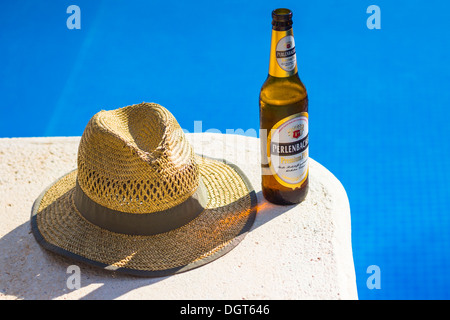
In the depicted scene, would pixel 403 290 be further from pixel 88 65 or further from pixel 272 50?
pixel 88 65

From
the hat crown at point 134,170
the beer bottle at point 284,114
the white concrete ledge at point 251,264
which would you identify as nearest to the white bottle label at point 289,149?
the beer bottle at point 284,114

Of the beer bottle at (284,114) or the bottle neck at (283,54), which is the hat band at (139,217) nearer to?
the beer bottle at (284,114)

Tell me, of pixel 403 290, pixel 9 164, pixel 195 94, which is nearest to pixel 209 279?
pixel 9 164

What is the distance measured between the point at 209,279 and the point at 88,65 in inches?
121

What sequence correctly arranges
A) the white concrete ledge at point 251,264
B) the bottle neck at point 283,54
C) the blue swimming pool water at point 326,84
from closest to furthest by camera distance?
the white concrete ledge at point 251,264
the bottle neck at point 283,54
the blue swimming pool water at point 326,84

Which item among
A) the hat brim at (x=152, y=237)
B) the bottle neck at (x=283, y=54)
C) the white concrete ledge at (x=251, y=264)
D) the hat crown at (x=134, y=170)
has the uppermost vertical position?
the bottle neck at (x=283, y=54)

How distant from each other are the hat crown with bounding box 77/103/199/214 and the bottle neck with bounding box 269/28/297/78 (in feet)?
1.38

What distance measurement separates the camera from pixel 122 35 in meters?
4.56

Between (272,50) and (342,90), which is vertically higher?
(272,50)

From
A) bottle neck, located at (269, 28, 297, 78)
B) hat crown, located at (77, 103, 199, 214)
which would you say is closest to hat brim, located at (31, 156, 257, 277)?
hat crown, located at (77, 103, 199, 214)

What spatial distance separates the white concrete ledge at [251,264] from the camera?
5.73 feet

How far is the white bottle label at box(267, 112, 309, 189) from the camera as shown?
195 centimetres

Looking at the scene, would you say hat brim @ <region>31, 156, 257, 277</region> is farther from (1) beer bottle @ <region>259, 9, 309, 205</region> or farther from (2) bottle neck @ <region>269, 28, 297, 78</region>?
(2) bottle neck @ <region>269, 28, 297, 78</region>
